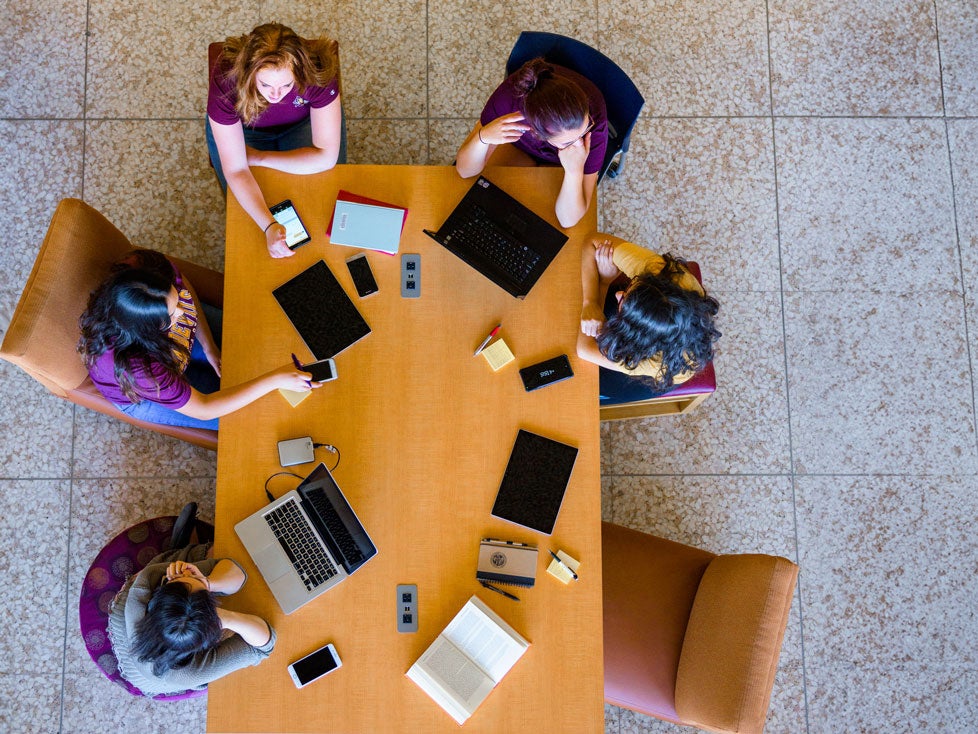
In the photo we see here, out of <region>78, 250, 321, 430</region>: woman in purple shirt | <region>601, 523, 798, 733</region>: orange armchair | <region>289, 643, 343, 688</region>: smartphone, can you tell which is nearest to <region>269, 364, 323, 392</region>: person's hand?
<region>78, 250, 321, 430</region>: woman in purple shirt

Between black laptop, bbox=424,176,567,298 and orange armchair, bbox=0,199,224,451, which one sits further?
black laptop, bbox=424,176,567,298

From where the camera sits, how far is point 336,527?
5.91ft

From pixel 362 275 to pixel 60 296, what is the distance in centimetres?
75

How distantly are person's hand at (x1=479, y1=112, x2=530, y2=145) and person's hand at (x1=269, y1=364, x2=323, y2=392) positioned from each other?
2.69 ft

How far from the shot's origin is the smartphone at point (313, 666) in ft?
5.74

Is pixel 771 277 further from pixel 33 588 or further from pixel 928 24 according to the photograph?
pixel 33 588

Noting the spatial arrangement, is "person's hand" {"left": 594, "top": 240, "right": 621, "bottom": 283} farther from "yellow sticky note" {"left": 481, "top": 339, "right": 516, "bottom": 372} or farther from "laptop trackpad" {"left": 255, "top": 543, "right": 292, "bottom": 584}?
"laptop trackpad" {"left": 255, "top": 543, "right": 292, "bottom": 584}

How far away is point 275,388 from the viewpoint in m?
1.84

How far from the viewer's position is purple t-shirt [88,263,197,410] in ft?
5.63

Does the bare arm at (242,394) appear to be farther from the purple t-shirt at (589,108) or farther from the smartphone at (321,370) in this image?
the purple t-shirt at (589,108)

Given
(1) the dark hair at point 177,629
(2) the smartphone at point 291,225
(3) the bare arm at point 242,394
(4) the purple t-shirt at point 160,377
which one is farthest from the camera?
(2) the smartphone at point 291,225

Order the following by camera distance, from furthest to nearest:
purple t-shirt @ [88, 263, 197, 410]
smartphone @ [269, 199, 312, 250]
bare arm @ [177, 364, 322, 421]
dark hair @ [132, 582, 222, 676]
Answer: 1. smartphone @ [269, 199, 312, 250]
2. bare arm @ [177, 364, 322, 421]
3. purple t-shirt @ [88, 263, 197, 410]
4. dark hair @ [132, 582, 222, 676]

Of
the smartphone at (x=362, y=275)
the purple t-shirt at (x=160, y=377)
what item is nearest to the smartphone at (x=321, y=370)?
the smartphone at (x=362, y=275)

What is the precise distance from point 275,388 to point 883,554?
2257 mm
